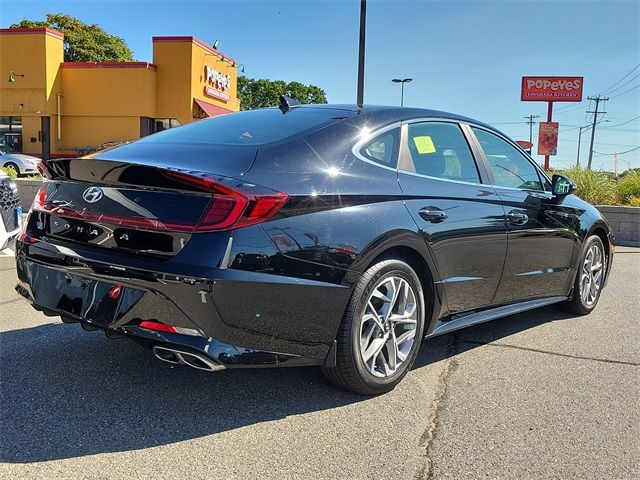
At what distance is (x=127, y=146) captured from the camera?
3352 mm

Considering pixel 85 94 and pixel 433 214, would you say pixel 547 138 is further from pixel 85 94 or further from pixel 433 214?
pixel 85 94

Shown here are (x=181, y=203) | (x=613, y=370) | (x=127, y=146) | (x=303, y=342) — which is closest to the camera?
(x=181, y=203)

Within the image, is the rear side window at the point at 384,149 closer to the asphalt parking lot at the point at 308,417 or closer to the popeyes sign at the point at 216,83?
the asphalt parking lot at the point at 308,417

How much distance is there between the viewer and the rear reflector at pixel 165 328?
262 centimetres

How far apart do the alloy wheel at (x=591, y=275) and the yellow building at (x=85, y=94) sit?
2357cm

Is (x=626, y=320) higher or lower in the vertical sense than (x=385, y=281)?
lower

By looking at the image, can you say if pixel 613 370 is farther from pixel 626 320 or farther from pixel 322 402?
pixel 322 402

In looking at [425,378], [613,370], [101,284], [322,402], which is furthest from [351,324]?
[613,370]

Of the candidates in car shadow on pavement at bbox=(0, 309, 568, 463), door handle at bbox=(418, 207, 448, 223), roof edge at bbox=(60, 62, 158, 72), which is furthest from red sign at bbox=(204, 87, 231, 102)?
door handle at bbox=(418, 207, 448, 223)

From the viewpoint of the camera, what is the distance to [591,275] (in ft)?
17.1

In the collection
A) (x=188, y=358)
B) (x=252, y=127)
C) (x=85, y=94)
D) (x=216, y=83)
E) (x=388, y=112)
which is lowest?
(x=188, y=358)

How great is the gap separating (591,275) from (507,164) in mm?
1580

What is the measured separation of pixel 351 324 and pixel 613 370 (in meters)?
1.97

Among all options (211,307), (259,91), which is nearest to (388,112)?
(211,307)
